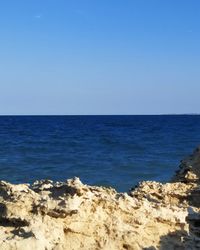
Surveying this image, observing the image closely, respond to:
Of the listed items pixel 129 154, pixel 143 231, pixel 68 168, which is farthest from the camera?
pixel 129 154

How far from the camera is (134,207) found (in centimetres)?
580

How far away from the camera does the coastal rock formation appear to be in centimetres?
504

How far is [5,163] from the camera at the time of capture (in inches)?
976

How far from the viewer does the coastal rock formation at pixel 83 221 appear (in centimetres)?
504

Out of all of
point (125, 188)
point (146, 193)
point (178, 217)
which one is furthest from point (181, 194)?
point (125, 188)

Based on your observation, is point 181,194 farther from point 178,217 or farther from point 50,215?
point 50,215

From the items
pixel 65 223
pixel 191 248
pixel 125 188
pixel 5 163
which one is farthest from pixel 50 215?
pixel 5 163

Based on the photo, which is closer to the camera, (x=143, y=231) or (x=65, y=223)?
(x=65, y=223)

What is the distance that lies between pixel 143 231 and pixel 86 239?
26.2 inches

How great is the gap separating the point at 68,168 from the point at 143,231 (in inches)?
707

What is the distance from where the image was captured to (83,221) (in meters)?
5.37

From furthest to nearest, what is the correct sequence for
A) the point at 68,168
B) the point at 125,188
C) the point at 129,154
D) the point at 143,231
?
the point at 129,154 < the point at 68,168 < the point at 125,188 < the point at 143,231

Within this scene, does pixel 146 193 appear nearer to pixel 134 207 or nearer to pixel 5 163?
pixel 134 207

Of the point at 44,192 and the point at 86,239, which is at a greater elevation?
the point at 44,192
